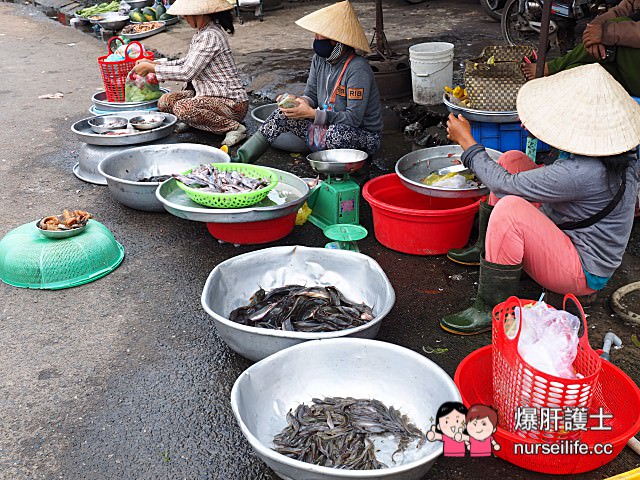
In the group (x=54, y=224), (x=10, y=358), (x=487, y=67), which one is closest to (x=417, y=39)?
(x=487, y=67)

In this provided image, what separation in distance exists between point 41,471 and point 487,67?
4301 millimetres

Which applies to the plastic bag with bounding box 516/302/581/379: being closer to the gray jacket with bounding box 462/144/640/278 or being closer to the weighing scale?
the gray jacket with bounding box 462/144/640/278

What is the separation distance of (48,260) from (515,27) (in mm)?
7300

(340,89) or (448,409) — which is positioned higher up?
(340,89)

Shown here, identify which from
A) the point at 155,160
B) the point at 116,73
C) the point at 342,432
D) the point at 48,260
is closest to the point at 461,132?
the point at 342,432

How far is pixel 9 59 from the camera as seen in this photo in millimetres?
11328

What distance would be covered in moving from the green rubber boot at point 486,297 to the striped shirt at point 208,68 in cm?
366

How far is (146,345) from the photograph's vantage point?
348 cm

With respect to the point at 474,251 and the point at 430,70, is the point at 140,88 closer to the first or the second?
the point at 430,70

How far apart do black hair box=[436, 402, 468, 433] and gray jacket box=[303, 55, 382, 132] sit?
274 centimetres

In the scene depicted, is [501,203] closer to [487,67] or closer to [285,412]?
[285,412]

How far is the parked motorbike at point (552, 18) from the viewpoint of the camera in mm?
6987

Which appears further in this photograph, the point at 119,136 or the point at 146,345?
the point at 119,136

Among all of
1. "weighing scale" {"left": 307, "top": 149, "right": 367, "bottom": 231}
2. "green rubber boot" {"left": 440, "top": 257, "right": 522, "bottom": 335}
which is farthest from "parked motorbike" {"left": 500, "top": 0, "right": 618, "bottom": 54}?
"green rubber boot" {"left": 440, "top": 257, "right": 522, "bottom": 335}
